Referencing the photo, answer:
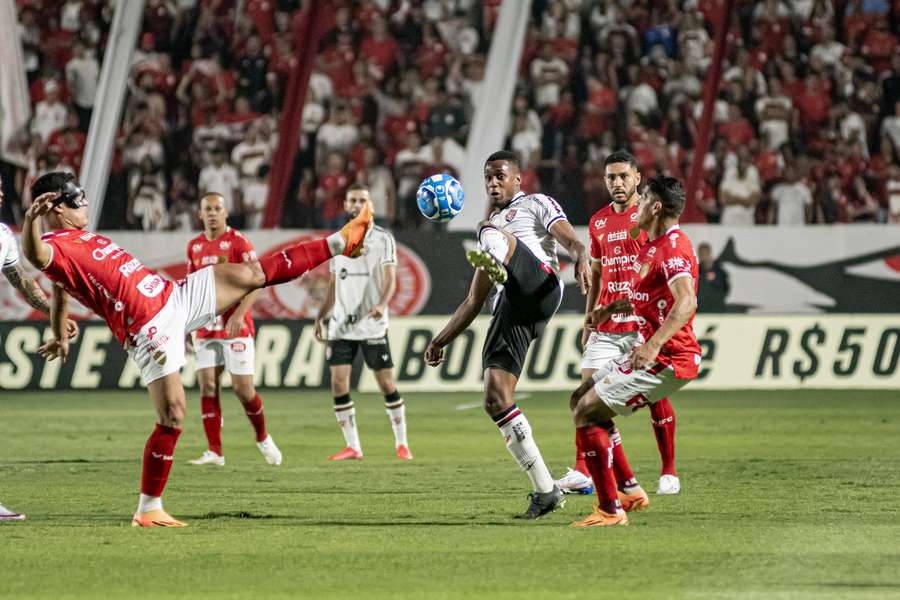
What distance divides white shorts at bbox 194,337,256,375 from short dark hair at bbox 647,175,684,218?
4947mm

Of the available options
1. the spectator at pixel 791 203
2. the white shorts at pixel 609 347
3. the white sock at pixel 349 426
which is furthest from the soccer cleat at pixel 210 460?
the spectator at pixel 791 203

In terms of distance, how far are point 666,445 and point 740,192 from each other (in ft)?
44.6

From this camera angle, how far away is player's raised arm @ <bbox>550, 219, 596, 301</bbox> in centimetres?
890

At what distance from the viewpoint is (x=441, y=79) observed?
943 inches

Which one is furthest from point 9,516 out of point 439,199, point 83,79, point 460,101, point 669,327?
point 83,79

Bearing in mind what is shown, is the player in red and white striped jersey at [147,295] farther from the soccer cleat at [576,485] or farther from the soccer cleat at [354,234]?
the soccer cleat at [576,485]

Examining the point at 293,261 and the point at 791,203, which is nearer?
the point at 293,261

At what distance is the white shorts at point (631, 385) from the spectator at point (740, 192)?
14637 millimetres

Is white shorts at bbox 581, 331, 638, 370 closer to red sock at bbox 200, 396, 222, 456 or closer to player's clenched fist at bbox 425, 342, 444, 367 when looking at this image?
player's clenched fist at bbox 425, 342, 444, 367

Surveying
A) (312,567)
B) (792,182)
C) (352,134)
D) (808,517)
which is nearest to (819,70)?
(792,182)

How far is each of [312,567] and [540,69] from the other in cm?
1827

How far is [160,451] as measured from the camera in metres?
7.95

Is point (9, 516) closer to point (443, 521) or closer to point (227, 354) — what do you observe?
point (443, 521)

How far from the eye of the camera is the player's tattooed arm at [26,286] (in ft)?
28.6
